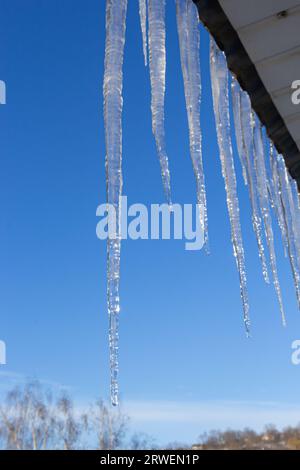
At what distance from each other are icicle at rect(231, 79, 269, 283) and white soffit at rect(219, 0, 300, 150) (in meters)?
0.17

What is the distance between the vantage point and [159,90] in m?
2.13

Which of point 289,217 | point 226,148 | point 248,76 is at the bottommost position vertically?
point 289,217

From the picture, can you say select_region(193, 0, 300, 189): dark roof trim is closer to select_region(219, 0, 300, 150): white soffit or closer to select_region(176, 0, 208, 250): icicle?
select_region(219, 0, 300, 150): white soffit

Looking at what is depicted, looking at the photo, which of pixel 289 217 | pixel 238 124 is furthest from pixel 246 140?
pixel 289 217

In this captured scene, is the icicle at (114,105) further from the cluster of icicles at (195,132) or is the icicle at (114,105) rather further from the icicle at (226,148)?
the icicle at (226,148)

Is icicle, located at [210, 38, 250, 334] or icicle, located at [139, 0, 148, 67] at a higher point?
icicle, located at [139, 0, 148, 67]

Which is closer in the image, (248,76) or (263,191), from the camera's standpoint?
(248,76)

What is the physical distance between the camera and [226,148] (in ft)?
8.29

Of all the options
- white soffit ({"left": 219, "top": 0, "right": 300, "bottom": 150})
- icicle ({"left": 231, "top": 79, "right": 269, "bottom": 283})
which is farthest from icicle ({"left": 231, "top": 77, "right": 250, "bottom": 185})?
white soffit ({"left": 219, "top": 0, "right": 300, "bottom": 150})

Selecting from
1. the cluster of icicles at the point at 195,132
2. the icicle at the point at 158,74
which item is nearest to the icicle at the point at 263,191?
the cluster of icicles at the point at 195,132

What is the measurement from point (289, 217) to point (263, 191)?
0.70 ft

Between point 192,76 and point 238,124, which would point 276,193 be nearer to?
point 238,124

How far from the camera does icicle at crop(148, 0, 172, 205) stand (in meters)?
1.98
